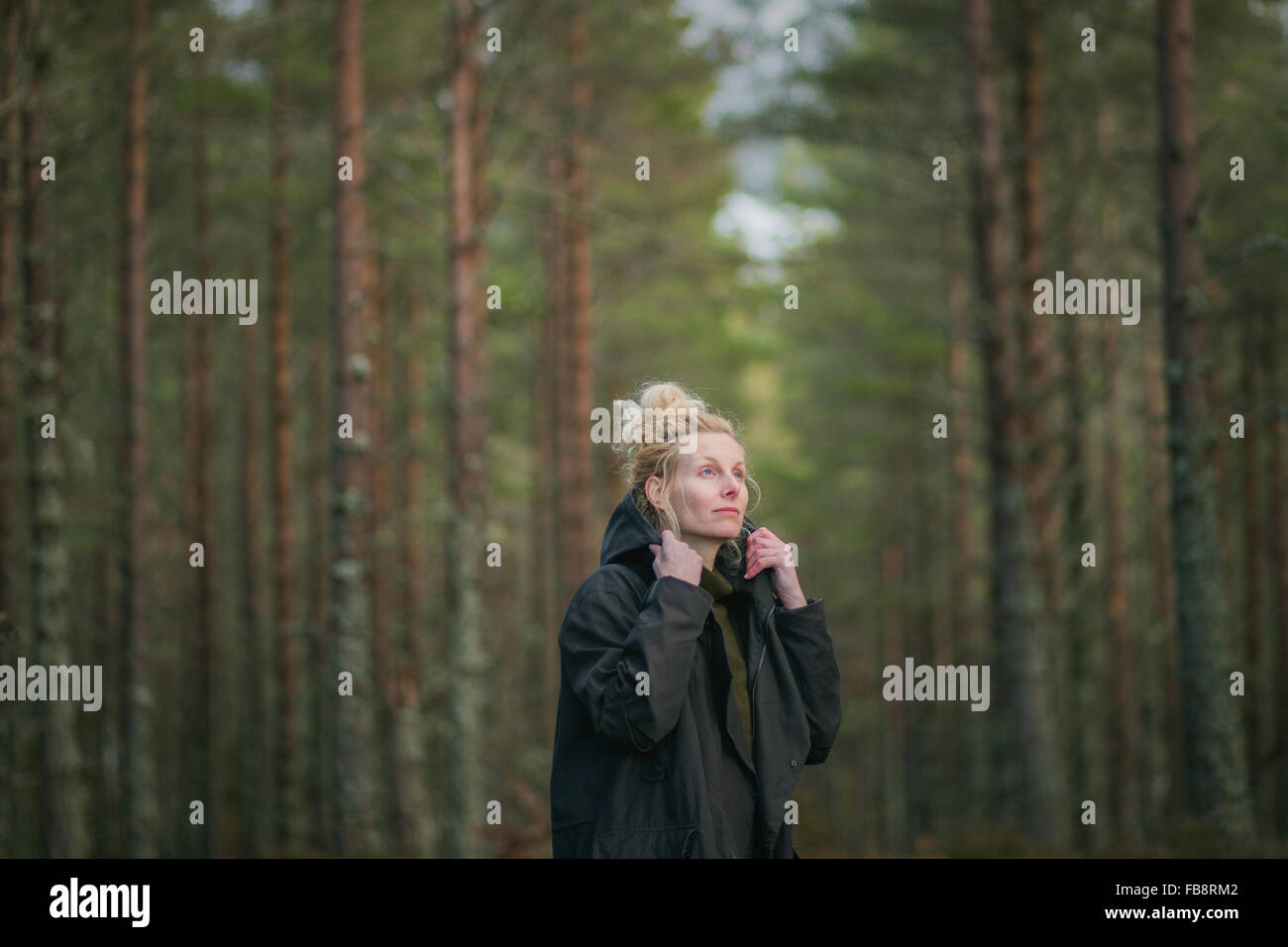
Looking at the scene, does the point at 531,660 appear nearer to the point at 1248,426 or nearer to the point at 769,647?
the point at 1248,426

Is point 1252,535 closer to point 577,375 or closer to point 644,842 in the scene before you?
point 577,375

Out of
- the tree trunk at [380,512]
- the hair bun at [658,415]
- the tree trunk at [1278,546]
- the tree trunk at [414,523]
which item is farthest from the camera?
the tree trunk at [1278,546]

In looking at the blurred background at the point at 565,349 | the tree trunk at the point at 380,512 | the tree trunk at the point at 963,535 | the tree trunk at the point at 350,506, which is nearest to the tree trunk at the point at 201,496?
the blurred background at the point at 565,349

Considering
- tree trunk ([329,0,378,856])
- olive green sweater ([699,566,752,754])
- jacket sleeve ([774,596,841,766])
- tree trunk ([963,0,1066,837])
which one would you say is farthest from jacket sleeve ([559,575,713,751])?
tree trunk ([963,0,1066,837])

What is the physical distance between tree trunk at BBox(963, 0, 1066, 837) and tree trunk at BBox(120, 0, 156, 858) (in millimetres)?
8259

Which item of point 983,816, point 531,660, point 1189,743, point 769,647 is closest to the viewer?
point 769,647

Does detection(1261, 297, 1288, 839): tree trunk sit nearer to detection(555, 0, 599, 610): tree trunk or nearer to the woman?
detection(555, 0, 599, 610): tree trunk

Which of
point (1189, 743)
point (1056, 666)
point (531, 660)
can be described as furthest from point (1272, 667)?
point (531, 660)

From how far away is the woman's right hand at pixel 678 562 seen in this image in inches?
105

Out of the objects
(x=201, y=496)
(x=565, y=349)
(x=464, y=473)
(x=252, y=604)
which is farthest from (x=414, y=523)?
(x=464, y=473)

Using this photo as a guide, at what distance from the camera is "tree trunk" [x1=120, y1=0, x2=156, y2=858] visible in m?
10.1

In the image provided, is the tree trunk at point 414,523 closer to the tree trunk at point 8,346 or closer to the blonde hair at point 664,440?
the tree trunk at point 8,346
